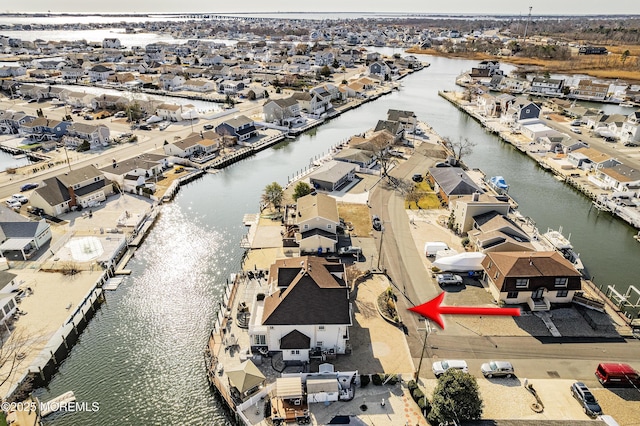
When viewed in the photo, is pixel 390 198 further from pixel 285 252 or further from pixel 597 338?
pixel 597 338

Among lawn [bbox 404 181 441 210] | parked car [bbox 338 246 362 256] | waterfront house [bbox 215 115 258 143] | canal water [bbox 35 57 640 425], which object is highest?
waterfront house [bbox 215 115 258 143]

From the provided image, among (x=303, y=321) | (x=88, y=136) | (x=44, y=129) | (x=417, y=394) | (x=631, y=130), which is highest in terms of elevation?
(x=44, y=129)

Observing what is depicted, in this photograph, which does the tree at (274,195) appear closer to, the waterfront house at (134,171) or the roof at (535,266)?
the waterfront house at (134,171)

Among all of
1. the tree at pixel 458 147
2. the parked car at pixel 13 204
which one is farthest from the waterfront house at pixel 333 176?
the parked car at pixel 13 204

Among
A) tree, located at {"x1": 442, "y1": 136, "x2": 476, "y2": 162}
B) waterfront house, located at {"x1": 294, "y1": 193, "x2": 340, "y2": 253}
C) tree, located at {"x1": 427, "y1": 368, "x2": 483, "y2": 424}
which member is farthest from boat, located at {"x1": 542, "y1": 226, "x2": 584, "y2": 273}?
tree, located at {"x1": 427, "y1": 368, "x2": 483, "y2": 424}

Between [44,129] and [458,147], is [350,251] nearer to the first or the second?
[458,147]

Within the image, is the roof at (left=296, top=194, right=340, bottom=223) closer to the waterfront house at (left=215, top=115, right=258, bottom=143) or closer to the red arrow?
the red arrow

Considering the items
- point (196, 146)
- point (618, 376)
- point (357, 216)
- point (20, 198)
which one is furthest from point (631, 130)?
point (20, 198)
